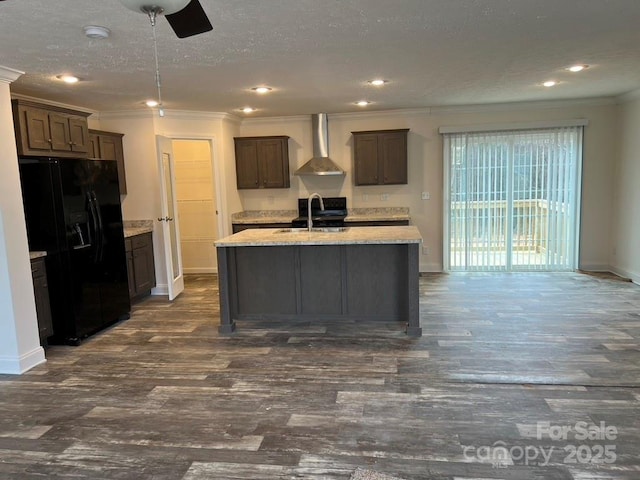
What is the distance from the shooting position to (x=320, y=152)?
663 cm

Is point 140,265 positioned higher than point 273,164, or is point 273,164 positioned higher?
point 273,164

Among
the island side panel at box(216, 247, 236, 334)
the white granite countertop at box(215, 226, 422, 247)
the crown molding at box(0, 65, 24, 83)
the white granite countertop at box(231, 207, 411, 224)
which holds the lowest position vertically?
the island side panel at box(216, 247, 236, 334)

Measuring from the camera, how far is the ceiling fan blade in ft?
6.29

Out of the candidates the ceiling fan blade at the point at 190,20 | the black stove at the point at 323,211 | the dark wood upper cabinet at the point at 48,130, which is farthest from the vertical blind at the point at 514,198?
the ceiling fan blade at the point at 190,20

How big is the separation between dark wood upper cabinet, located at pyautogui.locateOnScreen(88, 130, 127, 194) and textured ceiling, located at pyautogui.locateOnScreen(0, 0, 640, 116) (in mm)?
383

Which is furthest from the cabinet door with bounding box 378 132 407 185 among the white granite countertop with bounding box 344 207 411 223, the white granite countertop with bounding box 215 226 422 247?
the white granite countertop with bounding box 215 226 422 247

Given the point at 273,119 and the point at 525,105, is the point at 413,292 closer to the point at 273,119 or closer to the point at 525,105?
the point at 525,105

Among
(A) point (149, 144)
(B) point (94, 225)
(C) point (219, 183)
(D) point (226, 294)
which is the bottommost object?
(D) point (226, 294)

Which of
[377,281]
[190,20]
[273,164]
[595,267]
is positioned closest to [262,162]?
[273,164]

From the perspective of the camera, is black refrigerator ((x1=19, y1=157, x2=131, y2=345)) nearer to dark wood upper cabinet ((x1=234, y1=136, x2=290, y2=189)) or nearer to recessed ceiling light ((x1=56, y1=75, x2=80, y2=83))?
recessed ceiling light ((x1=56, y1=75, x2=80, y2=83))

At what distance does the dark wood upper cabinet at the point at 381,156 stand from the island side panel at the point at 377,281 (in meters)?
2.54

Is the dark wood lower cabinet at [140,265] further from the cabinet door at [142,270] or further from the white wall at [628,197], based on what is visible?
the white wall at [628,197]

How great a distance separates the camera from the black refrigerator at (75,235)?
3.86 metres

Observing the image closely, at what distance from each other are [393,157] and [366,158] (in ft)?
1.28
